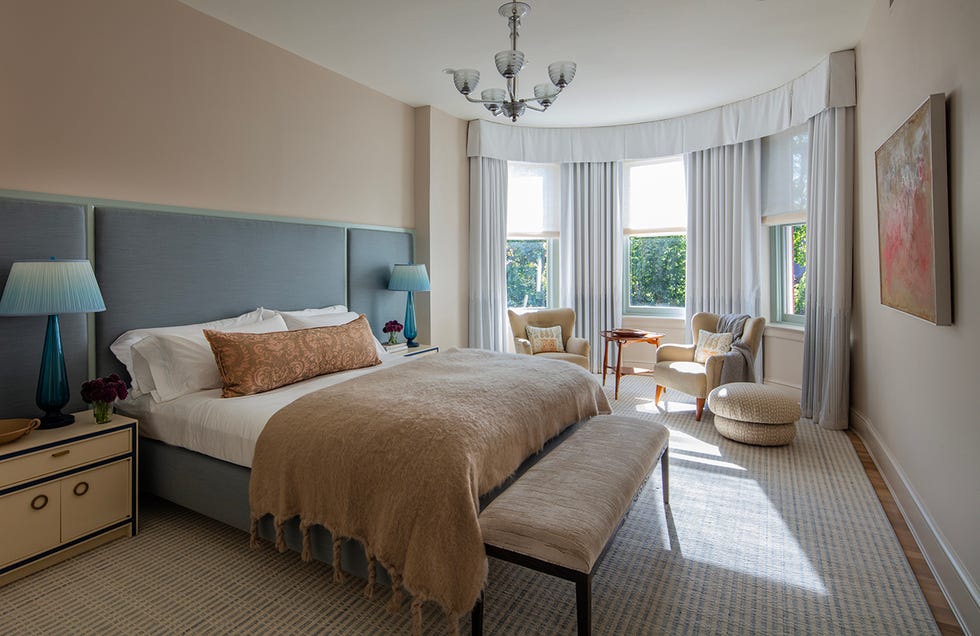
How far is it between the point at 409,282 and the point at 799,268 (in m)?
3.75

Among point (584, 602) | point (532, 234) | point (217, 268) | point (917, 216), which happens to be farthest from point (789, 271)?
point (217, 268)

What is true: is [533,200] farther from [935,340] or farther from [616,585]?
[616,585]

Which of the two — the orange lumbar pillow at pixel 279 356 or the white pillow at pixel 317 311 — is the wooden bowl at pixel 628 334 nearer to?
the white pillow at pixel 317 311

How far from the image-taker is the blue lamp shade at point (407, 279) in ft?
15.2

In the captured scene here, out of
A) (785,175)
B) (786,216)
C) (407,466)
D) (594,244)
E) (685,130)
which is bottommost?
(407,466)

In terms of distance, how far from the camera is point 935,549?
221cm

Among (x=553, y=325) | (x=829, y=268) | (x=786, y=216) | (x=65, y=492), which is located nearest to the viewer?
(x=65, y=492)

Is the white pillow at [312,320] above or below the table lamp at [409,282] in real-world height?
below

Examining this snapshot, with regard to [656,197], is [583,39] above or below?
above

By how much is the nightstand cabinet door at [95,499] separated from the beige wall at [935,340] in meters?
3.49

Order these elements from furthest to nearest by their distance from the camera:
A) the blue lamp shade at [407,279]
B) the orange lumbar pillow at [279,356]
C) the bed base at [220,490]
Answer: the blue lamp shade at [407,279] < the orange lumbar pillow at [279,356] < the bed base at [220,490]

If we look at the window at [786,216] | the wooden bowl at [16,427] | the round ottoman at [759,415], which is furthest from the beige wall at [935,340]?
the wooden bowl at [16,427]

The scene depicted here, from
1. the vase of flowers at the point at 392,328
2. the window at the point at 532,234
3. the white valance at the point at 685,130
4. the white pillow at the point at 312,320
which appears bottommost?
the vase of flowers at the point at 392,328

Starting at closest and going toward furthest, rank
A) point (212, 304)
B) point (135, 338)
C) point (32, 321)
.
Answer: point (32, 321)
point (135, 338)
point (212, 304)
